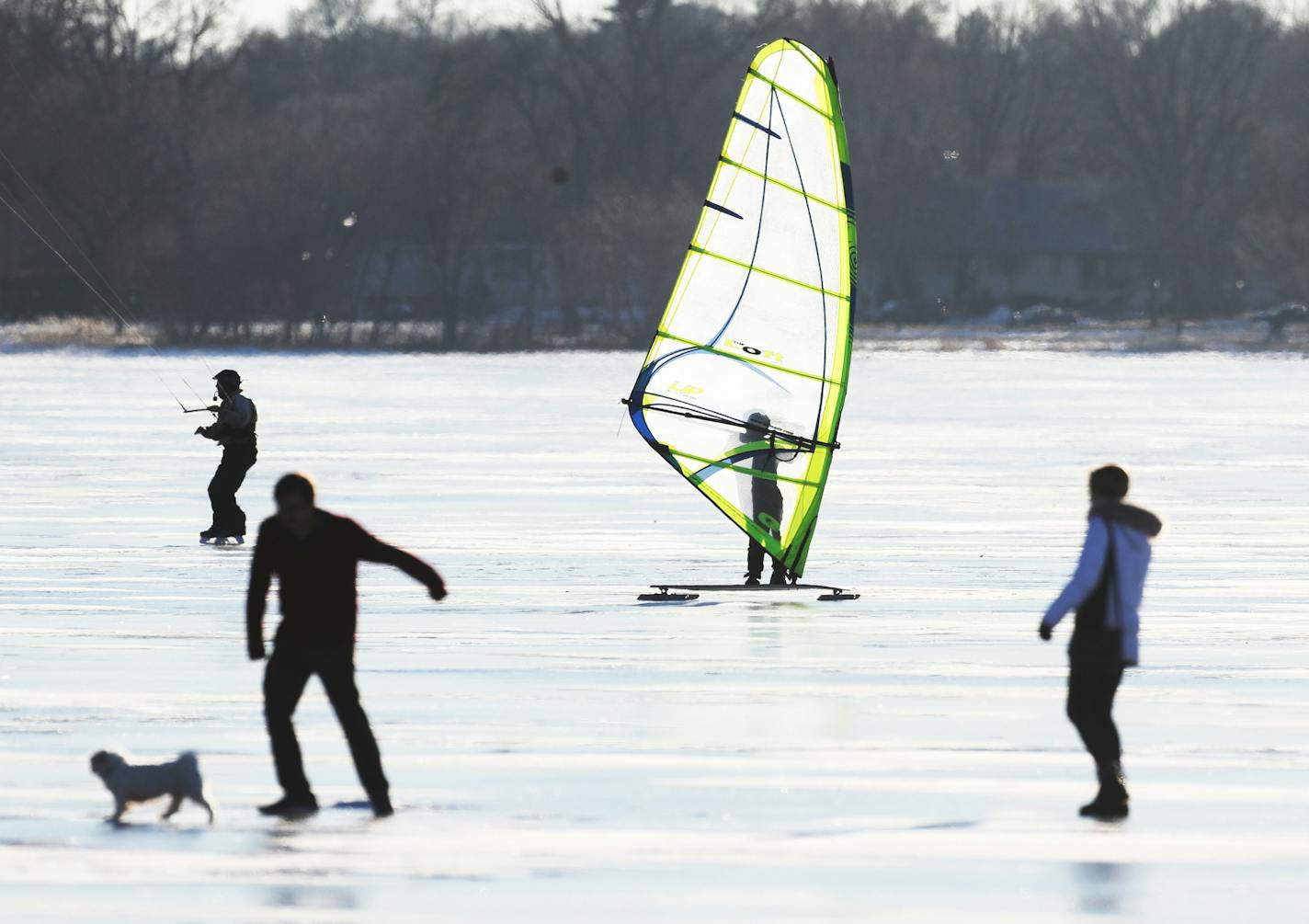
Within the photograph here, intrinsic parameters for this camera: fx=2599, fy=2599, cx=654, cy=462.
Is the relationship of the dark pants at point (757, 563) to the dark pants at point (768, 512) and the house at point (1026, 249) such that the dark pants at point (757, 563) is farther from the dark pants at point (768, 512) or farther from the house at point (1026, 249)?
the house at point (1026, 249)

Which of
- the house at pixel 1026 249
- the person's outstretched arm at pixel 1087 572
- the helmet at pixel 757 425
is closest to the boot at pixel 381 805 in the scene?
the person's outstretched arm at pixel 1087 572

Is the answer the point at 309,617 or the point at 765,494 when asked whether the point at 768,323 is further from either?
the point at 309,617

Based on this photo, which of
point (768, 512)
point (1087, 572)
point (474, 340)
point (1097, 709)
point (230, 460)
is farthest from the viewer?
point (474, 340)

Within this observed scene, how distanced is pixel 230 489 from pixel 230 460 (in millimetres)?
178

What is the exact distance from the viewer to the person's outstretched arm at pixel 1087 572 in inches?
267

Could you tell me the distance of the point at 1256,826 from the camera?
680 cm

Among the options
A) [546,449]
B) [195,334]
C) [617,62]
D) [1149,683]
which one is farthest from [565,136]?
[1149,683]

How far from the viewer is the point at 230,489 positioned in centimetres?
1517

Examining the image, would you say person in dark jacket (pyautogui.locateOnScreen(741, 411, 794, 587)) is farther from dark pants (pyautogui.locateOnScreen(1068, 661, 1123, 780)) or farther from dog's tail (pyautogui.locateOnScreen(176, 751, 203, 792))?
dog's tail (pyautogui.locateOnScreen(176, 751, 203, 792))

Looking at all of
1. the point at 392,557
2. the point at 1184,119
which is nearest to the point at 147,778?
the point at 392,557

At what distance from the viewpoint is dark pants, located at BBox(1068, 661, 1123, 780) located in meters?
6.89

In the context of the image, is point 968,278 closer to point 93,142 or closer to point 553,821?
point 93,142

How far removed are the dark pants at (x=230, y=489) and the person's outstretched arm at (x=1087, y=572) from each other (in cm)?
901

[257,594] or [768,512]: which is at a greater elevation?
[257,594]
